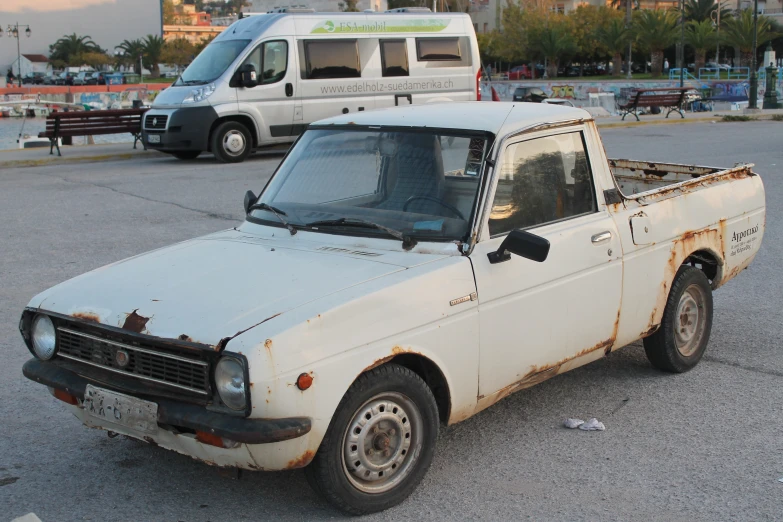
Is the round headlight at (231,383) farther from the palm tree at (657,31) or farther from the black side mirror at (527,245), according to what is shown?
the palm tree at (657,31)

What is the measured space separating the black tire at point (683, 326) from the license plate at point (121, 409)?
10.2ft

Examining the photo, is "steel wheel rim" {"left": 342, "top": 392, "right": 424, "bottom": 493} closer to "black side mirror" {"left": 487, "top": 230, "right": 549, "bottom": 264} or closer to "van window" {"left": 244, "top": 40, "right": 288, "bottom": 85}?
"black side mirror" {"left": 487, "top": 230, "right": 549, "bottom": 264}

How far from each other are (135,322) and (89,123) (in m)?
16.5

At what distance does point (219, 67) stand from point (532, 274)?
1383 cm

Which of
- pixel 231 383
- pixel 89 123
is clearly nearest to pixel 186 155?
pixel 89 123

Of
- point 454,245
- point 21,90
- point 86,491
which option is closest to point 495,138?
point 454,245

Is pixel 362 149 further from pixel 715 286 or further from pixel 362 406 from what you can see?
pixel 715 286

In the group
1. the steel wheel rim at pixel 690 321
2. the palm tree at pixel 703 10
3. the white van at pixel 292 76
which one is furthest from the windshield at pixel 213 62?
the palm tree at pixel 703 10

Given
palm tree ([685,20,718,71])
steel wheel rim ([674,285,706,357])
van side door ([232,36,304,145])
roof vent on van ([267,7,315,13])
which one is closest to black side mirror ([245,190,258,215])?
steel wheel rim ([674,285,706,357])

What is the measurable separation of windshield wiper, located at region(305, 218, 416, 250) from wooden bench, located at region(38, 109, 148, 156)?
15.2 metres

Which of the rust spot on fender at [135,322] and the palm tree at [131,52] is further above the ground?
the palm tree at [131,52]

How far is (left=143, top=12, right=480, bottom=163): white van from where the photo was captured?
55.8ft

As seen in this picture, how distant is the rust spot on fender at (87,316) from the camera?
3.87 metres

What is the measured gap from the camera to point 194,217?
11164 mm
